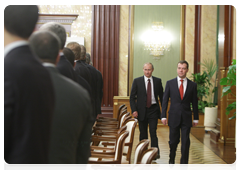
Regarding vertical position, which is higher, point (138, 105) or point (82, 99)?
point (82, 99)

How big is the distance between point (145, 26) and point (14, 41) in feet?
31.8

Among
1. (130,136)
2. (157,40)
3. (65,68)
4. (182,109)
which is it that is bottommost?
(130,136)

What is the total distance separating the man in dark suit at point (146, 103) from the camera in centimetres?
504

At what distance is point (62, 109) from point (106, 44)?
9.40 meters

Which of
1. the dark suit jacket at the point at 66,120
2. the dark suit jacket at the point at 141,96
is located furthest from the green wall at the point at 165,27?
the dark suit jacket at the point at 66,120

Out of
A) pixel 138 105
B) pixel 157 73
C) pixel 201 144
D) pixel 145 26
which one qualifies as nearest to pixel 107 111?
pixel 157 73

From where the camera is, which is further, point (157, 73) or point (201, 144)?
point (157, 73)

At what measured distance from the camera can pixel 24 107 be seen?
2.21 feet

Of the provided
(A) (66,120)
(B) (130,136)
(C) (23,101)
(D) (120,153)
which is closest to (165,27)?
(B) (130,136)

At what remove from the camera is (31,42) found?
773mm

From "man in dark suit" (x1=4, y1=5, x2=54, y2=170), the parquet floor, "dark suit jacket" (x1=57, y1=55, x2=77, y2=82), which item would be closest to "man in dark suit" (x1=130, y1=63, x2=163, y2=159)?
the parquet floor

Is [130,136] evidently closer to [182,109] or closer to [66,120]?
[182,109]

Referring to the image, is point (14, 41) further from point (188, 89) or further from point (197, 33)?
point (197, 33)

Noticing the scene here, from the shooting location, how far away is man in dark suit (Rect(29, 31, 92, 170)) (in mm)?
783
